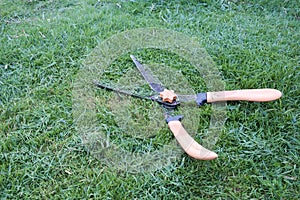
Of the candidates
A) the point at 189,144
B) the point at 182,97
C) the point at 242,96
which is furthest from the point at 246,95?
the point at 189,144

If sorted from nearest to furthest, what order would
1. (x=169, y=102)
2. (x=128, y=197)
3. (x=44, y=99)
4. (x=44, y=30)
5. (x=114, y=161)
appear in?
(x=128, y=197) → (x=114, y=161) → (x=169, y=102) → (x=44, y=99) → (x=44, y=30)

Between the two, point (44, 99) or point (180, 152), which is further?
point (44, 99)

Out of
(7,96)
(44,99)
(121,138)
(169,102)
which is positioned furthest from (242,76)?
(7,96)

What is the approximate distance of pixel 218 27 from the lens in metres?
2.04

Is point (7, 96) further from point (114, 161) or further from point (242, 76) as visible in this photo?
point (242, 76)

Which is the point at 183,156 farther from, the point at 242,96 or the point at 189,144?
the point at 242,96

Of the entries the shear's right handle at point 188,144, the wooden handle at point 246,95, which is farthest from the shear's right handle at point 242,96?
the shear's right handle at point 188,144

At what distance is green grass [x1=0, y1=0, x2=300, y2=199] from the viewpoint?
122cm

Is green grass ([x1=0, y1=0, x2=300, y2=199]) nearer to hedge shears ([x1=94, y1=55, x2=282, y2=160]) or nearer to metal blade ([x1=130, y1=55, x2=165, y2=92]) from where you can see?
hedge shears ([x1=94, y1=55, x2=282, y2=160])

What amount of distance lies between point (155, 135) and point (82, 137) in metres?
0.32

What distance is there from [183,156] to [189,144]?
0.23ft

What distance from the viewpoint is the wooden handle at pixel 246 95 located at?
4.73ft

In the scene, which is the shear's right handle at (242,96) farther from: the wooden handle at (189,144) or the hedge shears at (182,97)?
the wooden handle at (189,144)

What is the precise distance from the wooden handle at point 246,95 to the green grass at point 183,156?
0.17 ft
